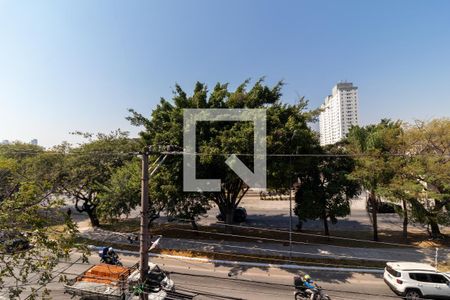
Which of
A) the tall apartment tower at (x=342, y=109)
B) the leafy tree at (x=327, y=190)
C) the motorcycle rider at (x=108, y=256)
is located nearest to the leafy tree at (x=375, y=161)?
the leafy tree at (x=327, y=190)

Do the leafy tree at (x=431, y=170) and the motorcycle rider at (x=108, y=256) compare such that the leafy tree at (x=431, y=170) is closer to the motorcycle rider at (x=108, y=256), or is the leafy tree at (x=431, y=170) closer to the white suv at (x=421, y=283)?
the white suv at (x=421, y=283)

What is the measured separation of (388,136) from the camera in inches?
813

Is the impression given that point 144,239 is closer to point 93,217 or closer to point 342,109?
point 93,217

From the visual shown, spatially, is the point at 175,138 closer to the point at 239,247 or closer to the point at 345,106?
the point at 239,247

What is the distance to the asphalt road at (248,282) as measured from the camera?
13312 mm

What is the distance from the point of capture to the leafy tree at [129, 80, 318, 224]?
1673 cm

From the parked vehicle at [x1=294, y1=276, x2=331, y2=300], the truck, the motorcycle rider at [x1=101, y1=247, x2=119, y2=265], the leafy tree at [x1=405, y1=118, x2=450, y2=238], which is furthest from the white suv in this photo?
the motorcycle rider at [x1=101, y1=247, x2=119, y2=265]

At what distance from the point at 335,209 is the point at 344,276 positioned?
459 centimetres

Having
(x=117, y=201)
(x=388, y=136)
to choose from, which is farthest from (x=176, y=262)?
(x=388, y=136)

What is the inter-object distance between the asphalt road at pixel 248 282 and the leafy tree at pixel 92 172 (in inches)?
239

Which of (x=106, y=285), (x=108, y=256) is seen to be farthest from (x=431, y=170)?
(x=108, y=256)

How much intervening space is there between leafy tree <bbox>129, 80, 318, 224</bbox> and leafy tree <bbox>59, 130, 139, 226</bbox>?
3720 mm

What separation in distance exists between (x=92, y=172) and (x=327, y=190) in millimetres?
18299

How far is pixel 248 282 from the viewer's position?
47.3 feet
